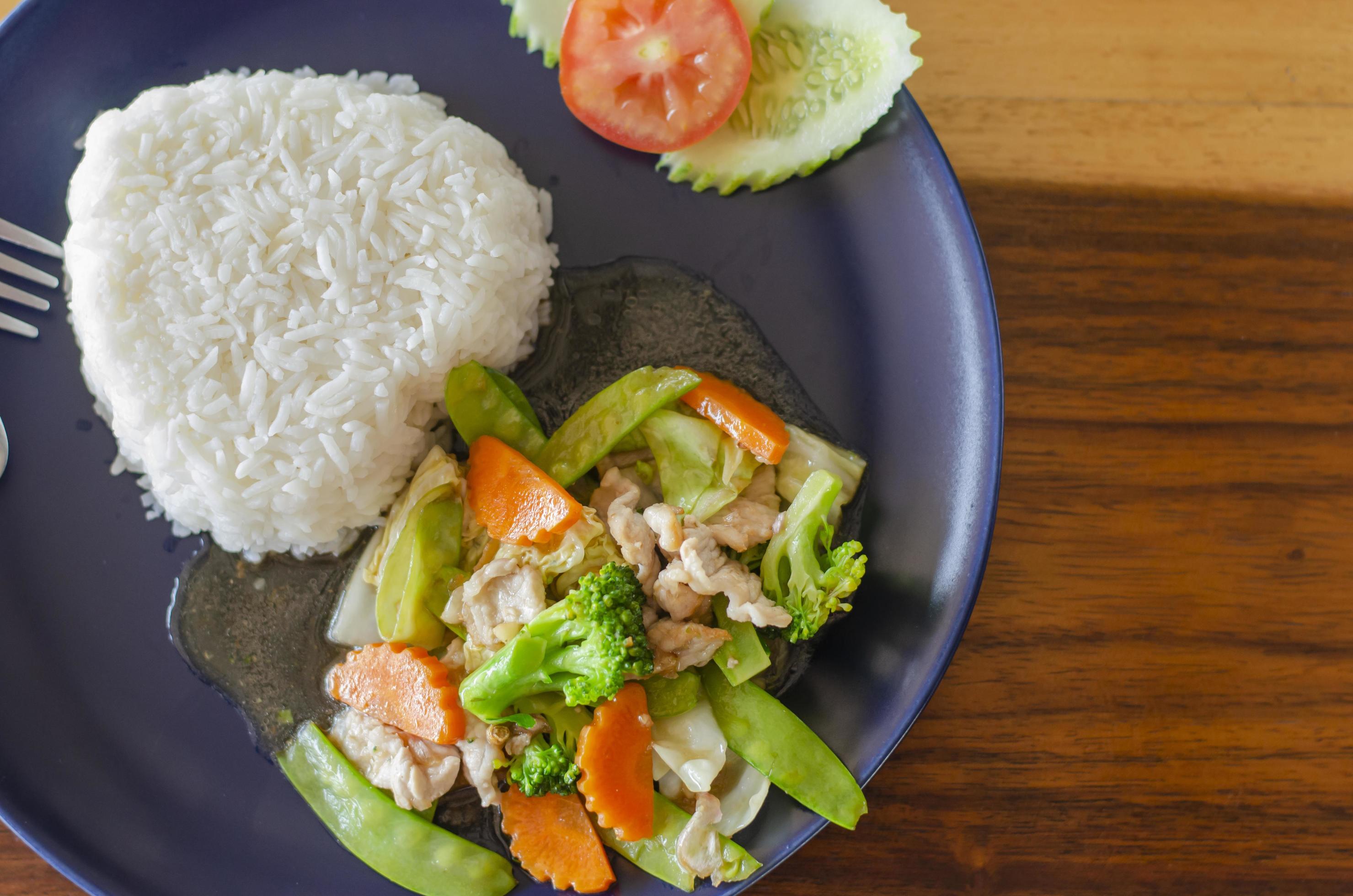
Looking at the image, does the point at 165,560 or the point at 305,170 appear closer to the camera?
the point at 305,170

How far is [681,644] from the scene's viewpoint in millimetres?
1953

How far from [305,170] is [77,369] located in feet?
3.05

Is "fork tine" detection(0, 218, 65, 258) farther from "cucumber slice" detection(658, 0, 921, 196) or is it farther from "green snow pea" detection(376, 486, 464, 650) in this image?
"cucumber slice" detection(658, 0, 921, 196)

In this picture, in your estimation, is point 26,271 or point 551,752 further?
point 26,271

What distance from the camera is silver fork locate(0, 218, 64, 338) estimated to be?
2.22 m

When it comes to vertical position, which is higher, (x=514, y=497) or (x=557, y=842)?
(x=514, y=497)

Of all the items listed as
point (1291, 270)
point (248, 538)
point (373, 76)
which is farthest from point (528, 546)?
point (1291, 270)

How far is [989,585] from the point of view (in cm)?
242

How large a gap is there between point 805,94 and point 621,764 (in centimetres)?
186

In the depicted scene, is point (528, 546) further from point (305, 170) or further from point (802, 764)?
point (305, 170)

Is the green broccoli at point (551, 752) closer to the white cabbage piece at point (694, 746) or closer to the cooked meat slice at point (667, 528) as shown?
the white cabbage piece at point (694, 746)

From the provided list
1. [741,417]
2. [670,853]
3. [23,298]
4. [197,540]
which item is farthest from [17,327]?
[670,853]

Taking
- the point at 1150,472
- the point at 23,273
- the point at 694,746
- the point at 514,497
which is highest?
the point at 23,273

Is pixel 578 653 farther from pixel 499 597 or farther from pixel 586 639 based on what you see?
pixel 499 597
